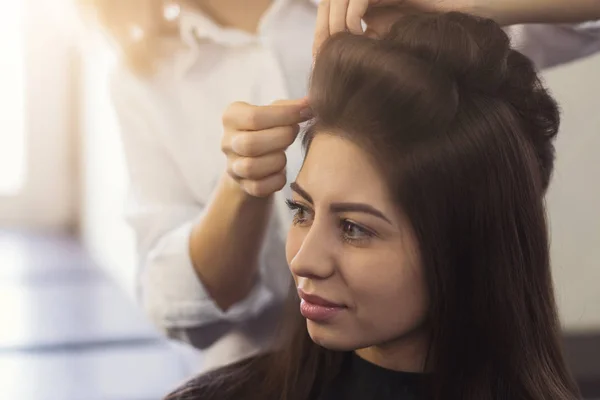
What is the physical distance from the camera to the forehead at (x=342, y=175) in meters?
0.62

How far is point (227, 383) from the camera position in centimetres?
83

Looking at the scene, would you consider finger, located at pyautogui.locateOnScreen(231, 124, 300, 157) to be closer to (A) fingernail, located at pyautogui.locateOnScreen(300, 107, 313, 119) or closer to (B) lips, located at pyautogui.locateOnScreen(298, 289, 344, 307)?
(A) fingernail, located at pyautogui.locateOnScreen(300, 107, 313, 119)

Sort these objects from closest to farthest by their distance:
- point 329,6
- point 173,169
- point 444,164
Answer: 1. point 444,164
2. point 329,6
3. point 173,169

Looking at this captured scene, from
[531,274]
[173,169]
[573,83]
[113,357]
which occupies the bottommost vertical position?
[113,357]

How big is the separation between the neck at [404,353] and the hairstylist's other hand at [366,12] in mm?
271

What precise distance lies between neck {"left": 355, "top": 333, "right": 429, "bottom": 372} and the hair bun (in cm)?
19

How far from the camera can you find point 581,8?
784 mm

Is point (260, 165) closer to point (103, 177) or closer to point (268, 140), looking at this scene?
point (268, 140)

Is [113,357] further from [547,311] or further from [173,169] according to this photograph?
[547,311]

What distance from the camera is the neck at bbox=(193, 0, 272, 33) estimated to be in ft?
3.10

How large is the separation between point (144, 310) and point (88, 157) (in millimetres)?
204

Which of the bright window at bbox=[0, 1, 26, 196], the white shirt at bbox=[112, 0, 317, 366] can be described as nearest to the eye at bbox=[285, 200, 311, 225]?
the white shirt at bbox=[112, 0, 317, 366]

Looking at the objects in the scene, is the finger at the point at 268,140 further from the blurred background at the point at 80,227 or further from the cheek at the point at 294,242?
the blurred background at the point at 80,227

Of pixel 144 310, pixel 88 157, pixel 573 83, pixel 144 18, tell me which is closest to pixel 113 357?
pixel 144 310
